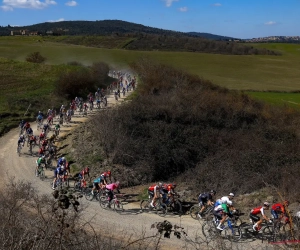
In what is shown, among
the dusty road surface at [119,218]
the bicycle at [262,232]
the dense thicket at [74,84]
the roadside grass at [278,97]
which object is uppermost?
the dense thicket at [74,84]

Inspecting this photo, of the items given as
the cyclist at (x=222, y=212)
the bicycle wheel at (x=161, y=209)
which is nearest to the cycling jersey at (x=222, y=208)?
the cyclist at (x=222, y=212)

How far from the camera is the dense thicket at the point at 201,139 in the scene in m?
22.1

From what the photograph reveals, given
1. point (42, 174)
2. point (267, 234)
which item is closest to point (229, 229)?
point (267, 234)

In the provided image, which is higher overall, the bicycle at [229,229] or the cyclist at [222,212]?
the cyclist at [222,212]

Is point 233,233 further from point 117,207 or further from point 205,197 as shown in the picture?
point 117,207

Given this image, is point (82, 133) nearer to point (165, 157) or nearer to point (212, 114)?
point (165, 157)

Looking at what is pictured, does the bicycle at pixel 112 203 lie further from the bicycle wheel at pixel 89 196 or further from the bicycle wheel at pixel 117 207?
Result: the bicycle wheel at pixel 89 196

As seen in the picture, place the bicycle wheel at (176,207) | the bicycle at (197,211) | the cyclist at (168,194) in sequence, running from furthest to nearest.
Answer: the bicycle wheel at (176,207) → the cyclist at (168,194) → the bicycle at (197,211)

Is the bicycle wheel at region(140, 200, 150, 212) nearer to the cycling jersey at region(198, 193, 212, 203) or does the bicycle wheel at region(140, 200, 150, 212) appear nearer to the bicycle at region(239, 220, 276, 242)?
the cycling jersey at region(198, 193, 212, 203)

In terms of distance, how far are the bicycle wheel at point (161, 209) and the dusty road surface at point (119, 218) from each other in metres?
0.28

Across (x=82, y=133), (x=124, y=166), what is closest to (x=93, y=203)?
(x=124, y=166)

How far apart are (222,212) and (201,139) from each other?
14.0m

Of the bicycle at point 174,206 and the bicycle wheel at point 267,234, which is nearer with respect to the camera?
the bicycle wheel at point 267,234

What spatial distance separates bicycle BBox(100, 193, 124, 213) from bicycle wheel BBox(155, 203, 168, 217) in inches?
62.2
